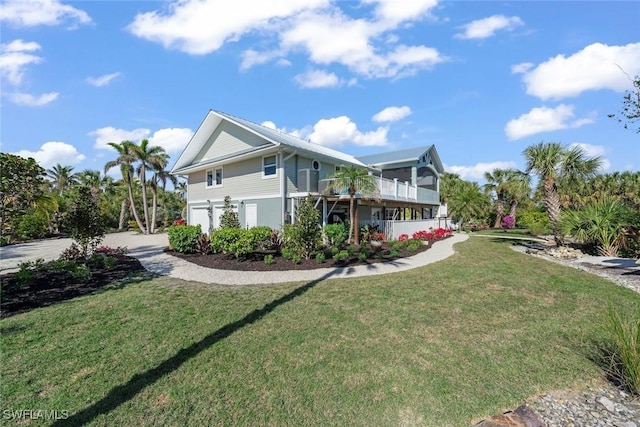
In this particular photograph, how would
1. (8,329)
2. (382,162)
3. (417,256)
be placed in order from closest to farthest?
1. (8,329)
2. (417,256)
3. (382,162)

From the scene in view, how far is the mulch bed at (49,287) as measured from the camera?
5.95 m

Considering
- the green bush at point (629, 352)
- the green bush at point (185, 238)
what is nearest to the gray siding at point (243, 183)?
the green bush at point (185, 238)

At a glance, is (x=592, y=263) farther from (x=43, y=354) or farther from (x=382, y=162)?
(x=382, y=162)

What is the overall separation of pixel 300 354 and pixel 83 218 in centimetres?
923

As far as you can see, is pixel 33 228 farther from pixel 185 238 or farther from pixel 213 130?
pixel 185 238

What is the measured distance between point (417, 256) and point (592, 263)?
595 cm

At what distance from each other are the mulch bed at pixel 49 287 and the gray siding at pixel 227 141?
9.10m

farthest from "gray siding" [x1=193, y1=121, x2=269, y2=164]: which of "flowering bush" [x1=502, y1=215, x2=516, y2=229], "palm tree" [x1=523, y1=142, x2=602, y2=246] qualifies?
"flowering bush" [x1=502, y1=215, x2=516, y2=229]

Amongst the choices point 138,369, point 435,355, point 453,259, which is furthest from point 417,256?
point 138,369

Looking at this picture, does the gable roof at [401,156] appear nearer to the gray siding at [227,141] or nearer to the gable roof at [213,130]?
the gable roof at [213,130]

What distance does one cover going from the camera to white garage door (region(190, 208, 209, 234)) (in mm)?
18906

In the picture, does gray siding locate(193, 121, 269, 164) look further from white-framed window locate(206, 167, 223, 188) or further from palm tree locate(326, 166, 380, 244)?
palm tree locate(326, 166, 380, 244)

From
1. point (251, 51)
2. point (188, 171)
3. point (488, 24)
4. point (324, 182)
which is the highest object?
point (251, 51)

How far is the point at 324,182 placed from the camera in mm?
14500
